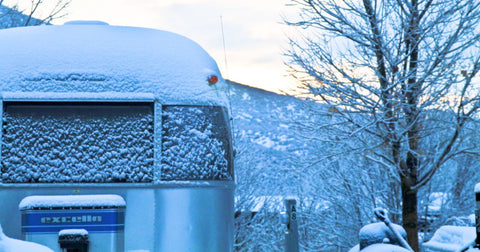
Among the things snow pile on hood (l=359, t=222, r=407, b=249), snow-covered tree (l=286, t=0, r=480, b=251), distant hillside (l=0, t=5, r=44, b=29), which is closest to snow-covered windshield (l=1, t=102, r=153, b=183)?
snow pile on hood (l=359, t=222, r=407, b=249)

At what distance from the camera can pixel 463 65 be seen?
1151 centimetres

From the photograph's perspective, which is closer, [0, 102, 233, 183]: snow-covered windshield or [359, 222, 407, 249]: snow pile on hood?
[0, 102, 233, 183]: snow-covered windshield

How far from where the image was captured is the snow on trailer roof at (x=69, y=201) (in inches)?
212

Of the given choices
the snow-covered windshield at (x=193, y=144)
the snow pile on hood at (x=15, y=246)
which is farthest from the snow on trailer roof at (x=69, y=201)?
the snow pile on hood at (x=15, y=246)

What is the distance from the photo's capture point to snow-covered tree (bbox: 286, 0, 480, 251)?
36.7 ft

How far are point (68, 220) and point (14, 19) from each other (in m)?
15.8

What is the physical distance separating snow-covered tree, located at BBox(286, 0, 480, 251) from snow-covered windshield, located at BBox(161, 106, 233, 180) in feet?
18.1

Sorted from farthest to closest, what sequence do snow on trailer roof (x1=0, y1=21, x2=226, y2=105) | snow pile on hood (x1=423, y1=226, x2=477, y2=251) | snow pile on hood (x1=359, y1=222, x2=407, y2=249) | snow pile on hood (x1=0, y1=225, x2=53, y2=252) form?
snow pile on hood (x1=359, y1=222, x2=407, y2=249)
snow pile on hood (x1=423, y1=226, x2=477, y2=251)
snow on trailer roof (x1=0, y1=21, x2=226, y2=105)
snow pile on hood (x1=0, y1=225, x2=53, y2=252)

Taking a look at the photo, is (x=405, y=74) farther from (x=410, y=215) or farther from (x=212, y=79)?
(x=212, y=79)

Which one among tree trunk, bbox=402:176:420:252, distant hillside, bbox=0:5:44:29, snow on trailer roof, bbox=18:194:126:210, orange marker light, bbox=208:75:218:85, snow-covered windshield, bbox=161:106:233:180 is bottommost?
tree trunk, bbox=402:176:420:252

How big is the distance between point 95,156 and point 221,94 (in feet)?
4.23

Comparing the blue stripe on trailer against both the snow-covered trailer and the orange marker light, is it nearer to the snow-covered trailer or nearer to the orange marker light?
the snow-covered trailer

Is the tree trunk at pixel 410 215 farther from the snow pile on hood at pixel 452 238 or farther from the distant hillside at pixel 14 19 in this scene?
the distant hillside at pixel 14 19

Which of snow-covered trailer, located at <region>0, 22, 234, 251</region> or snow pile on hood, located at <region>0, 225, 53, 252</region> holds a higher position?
snow-covered trailer, located at <region>0, 22, 234, 251</region>
